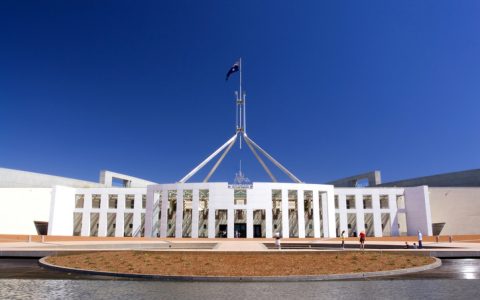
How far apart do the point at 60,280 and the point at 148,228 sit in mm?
34844

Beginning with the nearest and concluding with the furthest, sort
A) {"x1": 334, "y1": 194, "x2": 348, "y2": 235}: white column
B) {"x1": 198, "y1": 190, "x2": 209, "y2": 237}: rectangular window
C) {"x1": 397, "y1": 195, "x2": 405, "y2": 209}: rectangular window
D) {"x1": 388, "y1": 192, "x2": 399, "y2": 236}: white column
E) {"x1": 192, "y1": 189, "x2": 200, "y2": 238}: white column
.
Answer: {"x1": 192, "y1": 189, "x2": 200, "y2": 238}: white column
{"x1": 198, "y1": 190, "x2": 209, "y2": 237}: rectangular window
{"x1": 388, "y1": 192, "x2": 399, "y2": 236}: white column
{"x1": 334, "y1": 194, "x2": 348, "y2": 235}: white column
{"x1": 397, "y1": 195, "x2": 405, "y2": 209}: rectangular window

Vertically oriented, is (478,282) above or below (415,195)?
below

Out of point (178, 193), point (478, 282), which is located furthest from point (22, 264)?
point (178, 193)

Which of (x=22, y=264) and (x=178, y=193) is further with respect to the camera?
(x=178, y=193)

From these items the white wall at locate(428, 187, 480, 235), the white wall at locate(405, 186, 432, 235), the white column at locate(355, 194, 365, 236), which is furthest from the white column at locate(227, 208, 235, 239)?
the white wall at locate(428, 187, 480, 235)

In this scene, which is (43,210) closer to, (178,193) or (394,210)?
(178,193)

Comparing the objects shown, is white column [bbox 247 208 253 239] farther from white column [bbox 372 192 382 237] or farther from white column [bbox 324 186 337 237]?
white column [bbox 372 192 382 237]

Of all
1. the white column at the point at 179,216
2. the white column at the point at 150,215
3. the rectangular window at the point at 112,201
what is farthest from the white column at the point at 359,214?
the rectangular window at the point at 112,201

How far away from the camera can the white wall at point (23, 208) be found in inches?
1801

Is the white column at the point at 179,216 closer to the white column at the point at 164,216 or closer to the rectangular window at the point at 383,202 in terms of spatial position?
the white column at the point at 164,216

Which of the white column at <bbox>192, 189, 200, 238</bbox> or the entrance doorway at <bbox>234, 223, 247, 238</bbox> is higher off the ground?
the white column at <bbox>192, 189, 200, 238</bbox>

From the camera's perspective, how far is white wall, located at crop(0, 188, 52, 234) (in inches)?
1801

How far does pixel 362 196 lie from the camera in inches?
2023

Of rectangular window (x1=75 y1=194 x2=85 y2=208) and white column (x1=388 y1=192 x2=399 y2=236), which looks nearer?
white column (x1=388 y1=192 x2=399 y2=236)
